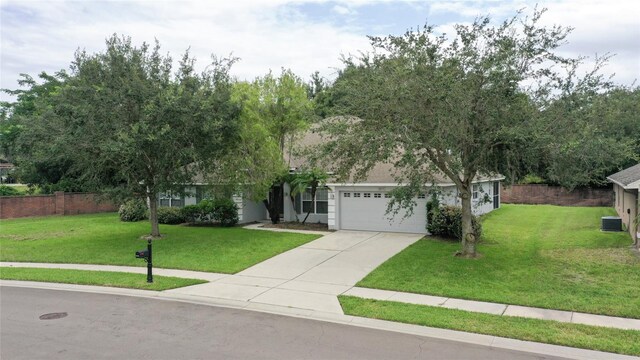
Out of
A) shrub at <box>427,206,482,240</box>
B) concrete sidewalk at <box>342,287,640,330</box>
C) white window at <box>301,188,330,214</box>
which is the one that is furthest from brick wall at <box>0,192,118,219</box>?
concrete sidewalk at <box>342,287,640,330</box>

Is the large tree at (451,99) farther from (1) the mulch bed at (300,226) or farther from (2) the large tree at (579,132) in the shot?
(1) the mulch bed at (300,226)

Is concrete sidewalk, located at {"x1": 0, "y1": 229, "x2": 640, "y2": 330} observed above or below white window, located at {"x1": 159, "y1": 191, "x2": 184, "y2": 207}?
below

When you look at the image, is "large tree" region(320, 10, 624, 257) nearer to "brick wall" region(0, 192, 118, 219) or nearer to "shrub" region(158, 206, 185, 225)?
"shrub" region(158, 206, 185, 225)

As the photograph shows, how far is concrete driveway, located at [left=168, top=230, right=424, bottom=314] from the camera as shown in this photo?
1020 cm

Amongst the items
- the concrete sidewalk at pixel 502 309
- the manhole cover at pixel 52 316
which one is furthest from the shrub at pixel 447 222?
the manhole cover at pixel 52 316

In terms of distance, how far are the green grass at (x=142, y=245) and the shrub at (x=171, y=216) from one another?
975mm

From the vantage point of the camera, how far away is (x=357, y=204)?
20.9 metres

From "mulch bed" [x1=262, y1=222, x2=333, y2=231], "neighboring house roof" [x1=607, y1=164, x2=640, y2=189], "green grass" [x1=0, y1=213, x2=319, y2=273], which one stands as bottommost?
"green grass" [x1=0, y1=213, x2=319, y2=273]

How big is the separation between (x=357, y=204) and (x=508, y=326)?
1308 centimetres

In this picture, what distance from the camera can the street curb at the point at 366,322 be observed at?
6988 millimetres

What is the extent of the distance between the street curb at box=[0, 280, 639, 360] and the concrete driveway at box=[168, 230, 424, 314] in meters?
0.33

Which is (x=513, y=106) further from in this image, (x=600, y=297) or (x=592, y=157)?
(x=600, y=297)

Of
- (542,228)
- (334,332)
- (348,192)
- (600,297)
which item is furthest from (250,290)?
(542,228)

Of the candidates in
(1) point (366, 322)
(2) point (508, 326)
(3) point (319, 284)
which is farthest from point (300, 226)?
(2) point (508, 326)
